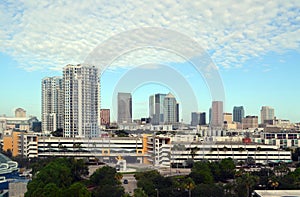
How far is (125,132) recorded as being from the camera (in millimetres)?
13734

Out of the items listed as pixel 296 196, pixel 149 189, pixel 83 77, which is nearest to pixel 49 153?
pixel 83 77

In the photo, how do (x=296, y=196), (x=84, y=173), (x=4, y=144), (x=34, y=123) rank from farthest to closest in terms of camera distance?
(x=34, y=123)
(x=4, y=144)
(x=84, y=173)
(x=296, y=196)

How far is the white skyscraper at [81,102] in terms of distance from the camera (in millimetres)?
12125

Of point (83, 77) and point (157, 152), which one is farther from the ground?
point (83, 77)

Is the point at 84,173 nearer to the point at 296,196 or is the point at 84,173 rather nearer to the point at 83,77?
the point at 296,196

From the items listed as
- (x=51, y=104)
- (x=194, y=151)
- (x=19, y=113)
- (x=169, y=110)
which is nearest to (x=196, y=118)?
(x=194, y=151)

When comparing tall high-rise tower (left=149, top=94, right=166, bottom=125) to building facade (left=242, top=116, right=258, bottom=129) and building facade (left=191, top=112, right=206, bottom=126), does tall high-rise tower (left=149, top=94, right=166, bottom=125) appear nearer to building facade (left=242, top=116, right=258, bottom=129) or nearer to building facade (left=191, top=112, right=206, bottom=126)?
building facade (left=191, top=112, right=206, bottom=126)

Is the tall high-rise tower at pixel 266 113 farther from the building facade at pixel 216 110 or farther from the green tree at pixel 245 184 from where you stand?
the green tree at pixel 245 184

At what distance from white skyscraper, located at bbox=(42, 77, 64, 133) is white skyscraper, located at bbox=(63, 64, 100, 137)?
3.81 meters

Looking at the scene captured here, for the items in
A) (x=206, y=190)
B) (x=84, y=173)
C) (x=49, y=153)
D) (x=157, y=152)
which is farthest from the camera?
(x=49, y=153)

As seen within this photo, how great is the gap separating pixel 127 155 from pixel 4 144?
4.14 metres

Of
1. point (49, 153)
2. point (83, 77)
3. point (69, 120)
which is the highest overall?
point (83, 77)

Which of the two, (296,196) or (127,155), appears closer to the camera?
(296,196)

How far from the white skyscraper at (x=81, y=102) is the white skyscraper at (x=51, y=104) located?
12.5 feet
